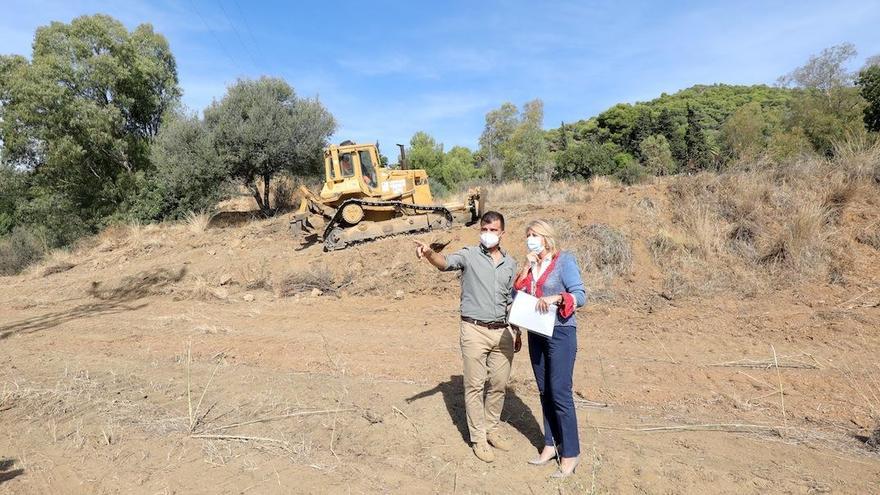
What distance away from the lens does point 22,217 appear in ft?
102

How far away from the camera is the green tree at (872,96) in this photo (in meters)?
17.5

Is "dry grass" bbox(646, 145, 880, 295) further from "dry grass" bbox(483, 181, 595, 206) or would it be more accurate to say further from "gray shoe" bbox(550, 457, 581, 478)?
"gray shoe" bbox(550, 457, 581, 478)

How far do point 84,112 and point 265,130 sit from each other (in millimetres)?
7907

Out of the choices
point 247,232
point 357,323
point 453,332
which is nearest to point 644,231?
point 453,332

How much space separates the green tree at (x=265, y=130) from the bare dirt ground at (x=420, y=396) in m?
11.3

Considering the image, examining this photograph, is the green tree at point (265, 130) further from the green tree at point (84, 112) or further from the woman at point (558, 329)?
the woman at point (558, 329)

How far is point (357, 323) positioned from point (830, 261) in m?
7.43

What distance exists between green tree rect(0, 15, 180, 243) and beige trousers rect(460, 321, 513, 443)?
2362cm

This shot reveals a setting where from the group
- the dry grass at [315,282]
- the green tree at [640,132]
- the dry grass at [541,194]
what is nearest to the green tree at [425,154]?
the green tree at [640,132]

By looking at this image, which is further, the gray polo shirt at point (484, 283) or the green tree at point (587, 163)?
the green tree at point (587, 163)

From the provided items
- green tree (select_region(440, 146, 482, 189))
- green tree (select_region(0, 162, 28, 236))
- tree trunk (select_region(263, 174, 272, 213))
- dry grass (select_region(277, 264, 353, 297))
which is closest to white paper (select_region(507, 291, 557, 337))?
dry grass (select_region(277, 264, 353, 297))

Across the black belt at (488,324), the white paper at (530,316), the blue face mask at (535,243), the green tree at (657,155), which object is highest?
the green tree at (657,155)

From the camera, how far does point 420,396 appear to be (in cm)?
509

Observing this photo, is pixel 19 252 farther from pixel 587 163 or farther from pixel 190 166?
pixel 587 163
